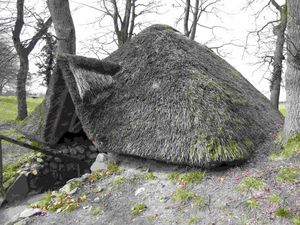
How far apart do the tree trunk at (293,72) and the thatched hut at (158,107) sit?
2.32 ft

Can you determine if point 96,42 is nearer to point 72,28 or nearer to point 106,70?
point 72,28

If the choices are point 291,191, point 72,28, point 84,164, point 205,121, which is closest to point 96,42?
point 72,28

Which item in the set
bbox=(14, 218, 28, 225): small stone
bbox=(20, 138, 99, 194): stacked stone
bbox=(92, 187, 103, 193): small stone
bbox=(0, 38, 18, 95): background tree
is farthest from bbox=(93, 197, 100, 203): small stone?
bbox=(0, 38, 18, 95): background tree

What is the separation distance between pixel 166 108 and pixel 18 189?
4.48 meters

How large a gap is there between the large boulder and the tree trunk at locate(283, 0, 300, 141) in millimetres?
706

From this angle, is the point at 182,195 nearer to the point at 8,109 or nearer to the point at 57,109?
the point at 57,109

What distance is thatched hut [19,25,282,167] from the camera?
4.32 meters

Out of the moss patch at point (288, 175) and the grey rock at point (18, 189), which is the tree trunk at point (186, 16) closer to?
the grey rock at point (18, 189)

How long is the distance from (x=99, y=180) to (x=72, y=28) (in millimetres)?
6683

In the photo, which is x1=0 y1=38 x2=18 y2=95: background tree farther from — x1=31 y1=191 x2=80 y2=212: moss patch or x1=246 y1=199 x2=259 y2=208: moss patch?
x1=246 y1=199 x2=259 y2=208: moss patch

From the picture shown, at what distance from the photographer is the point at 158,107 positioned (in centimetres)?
487

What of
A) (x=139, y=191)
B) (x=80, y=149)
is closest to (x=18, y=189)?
(x=80, y=149)

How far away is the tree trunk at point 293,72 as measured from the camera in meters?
4.30

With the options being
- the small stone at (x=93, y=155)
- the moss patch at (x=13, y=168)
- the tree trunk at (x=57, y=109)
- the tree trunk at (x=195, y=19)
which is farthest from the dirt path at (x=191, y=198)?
the tree trunk at (x=195, y=19)
